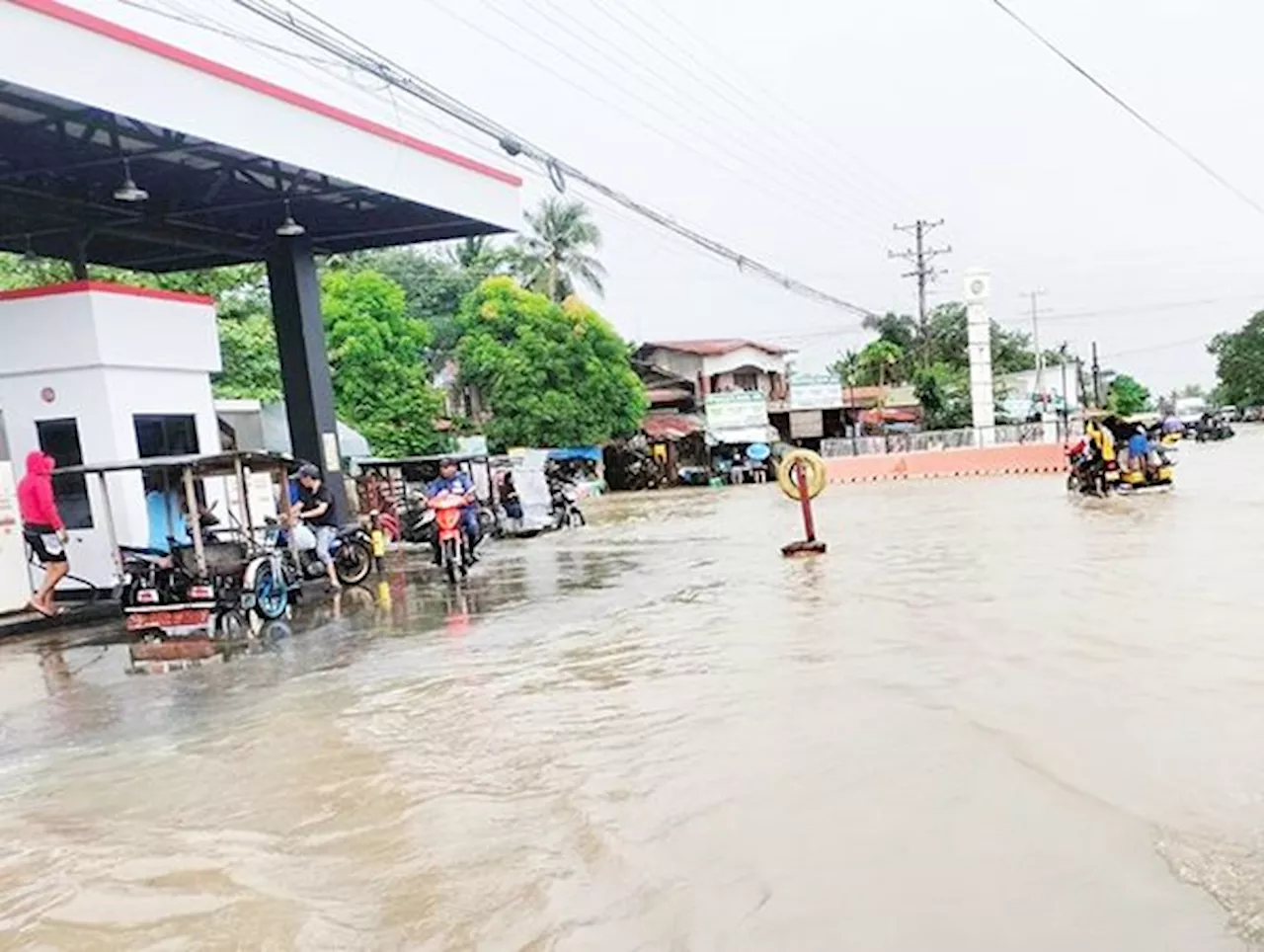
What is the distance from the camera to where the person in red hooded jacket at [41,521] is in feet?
38.4

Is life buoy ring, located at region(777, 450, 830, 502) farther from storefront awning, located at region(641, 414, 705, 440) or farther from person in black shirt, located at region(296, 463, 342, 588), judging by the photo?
storefront awning, located at region(641, 414, 705, 440)

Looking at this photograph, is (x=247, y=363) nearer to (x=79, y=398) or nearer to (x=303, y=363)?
(x=303, y=363)

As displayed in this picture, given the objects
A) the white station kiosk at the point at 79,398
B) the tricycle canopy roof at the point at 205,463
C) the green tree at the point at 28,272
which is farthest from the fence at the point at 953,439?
the tricycle canopy roof at the point at 205,463

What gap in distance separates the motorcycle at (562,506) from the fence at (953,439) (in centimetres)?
1638

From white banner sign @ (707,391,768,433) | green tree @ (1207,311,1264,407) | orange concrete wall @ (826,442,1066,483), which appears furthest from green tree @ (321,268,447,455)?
green tree @ (1207,311,1264,407)

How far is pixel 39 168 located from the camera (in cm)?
1302

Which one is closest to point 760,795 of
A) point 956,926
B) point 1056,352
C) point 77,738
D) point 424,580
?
point 956,926

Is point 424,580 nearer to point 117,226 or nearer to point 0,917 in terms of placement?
point 117,226

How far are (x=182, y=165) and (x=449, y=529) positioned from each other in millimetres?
5844

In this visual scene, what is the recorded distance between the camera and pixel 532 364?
3419 cm

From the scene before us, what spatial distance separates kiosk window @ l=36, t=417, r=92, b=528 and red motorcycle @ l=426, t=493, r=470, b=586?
13.3ft

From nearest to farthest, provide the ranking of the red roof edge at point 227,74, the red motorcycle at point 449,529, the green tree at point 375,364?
the red roof edge at point 227,74, the red motorcycle at point 449,529, the green tree at point 375,364

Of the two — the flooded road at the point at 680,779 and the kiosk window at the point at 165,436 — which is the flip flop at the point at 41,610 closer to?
the flooded road at the point at 680,779

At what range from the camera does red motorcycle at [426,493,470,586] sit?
13.4 meters
